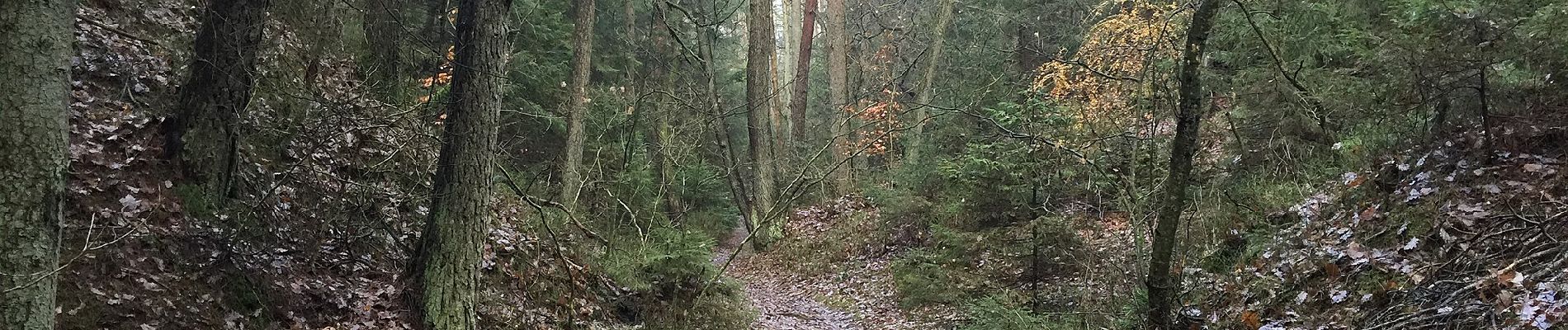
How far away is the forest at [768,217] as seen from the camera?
498 cm

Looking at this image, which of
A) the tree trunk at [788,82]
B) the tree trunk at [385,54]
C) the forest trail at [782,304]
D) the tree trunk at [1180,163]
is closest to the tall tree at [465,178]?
the tree trunk at [385,54]

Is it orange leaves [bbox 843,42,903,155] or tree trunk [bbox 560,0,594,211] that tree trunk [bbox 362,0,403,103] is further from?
orange leaves [bbox 843,42,903,155]

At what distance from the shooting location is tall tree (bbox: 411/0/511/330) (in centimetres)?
575

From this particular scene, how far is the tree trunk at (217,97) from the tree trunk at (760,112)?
29.6 feet

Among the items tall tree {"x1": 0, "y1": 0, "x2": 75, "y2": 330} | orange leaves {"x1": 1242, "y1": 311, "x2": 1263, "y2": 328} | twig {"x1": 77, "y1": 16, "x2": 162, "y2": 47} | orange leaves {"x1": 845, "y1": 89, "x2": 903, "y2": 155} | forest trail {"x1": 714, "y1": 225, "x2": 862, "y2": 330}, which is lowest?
forest trail {"x1": 714, "y1": 225, "x2": 862, "y2": 330}

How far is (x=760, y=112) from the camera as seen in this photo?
620 inches

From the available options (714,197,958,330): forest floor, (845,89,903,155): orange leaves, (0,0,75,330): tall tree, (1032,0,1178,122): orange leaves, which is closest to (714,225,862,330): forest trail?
(714,197,958,330): forest floor

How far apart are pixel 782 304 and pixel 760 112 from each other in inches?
176

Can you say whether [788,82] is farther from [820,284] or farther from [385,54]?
[385,54]

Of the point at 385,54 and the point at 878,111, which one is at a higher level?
the point at 385,54

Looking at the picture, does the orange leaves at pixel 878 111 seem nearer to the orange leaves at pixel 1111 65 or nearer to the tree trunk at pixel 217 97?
the orange leaves at pixel 1111 65

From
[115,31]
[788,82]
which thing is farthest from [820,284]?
[115,31]

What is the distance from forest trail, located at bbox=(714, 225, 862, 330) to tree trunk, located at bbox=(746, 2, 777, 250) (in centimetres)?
85

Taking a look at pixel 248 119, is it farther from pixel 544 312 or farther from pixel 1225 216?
pixel 1225 216
